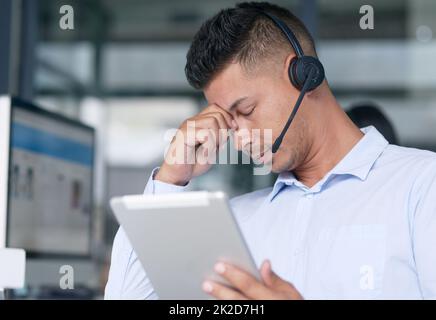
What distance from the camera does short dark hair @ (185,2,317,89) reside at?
141 cm

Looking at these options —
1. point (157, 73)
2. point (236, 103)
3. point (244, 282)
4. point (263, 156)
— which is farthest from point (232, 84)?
point (157, 73)

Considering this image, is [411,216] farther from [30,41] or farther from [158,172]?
[30,41]

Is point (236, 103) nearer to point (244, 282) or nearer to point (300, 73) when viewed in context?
point (300, 73)

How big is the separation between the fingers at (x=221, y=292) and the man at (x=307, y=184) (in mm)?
289

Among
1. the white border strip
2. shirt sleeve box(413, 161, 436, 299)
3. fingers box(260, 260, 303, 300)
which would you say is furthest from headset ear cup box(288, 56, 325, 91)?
the white border strip

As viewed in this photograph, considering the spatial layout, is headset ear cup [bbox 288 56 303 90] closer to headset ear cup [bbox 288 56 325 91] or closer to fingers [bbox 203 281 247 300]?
headset ear cup [bbox 288 56 325 91]

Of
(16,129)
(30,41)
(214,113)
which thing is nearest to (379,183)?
(214,113)

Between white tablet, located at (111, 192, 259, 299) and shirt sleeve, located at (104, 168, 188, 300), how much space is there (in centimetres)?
28

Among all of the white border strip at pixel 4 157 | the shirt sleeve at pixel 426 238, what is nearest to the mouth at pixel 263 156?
the shirt sleeve at pixel 426 238

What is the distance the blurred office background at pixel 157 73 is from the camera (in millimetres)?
4949

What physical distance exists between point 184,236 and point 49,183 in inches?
50.8

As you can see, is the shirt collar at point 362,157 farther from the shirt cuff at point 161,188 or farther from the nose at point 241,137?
the shirt cuff at point 161,188

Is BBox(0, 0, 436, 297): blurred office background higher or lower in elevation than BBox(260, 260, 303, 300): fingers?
higher

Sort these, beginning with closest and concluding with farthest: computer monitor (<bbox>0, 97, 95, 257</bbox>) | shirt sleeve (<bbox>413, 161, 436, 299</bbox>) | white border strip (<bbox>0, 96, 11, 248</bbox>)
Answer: shirt sleeve (<bbox>413, 161, 436, 299</bbox>), white border strip (<bbox>0, 96, 11, 248</bbox>), computer monitor (<bbox>0, 97, 95, 257</bbox>)
